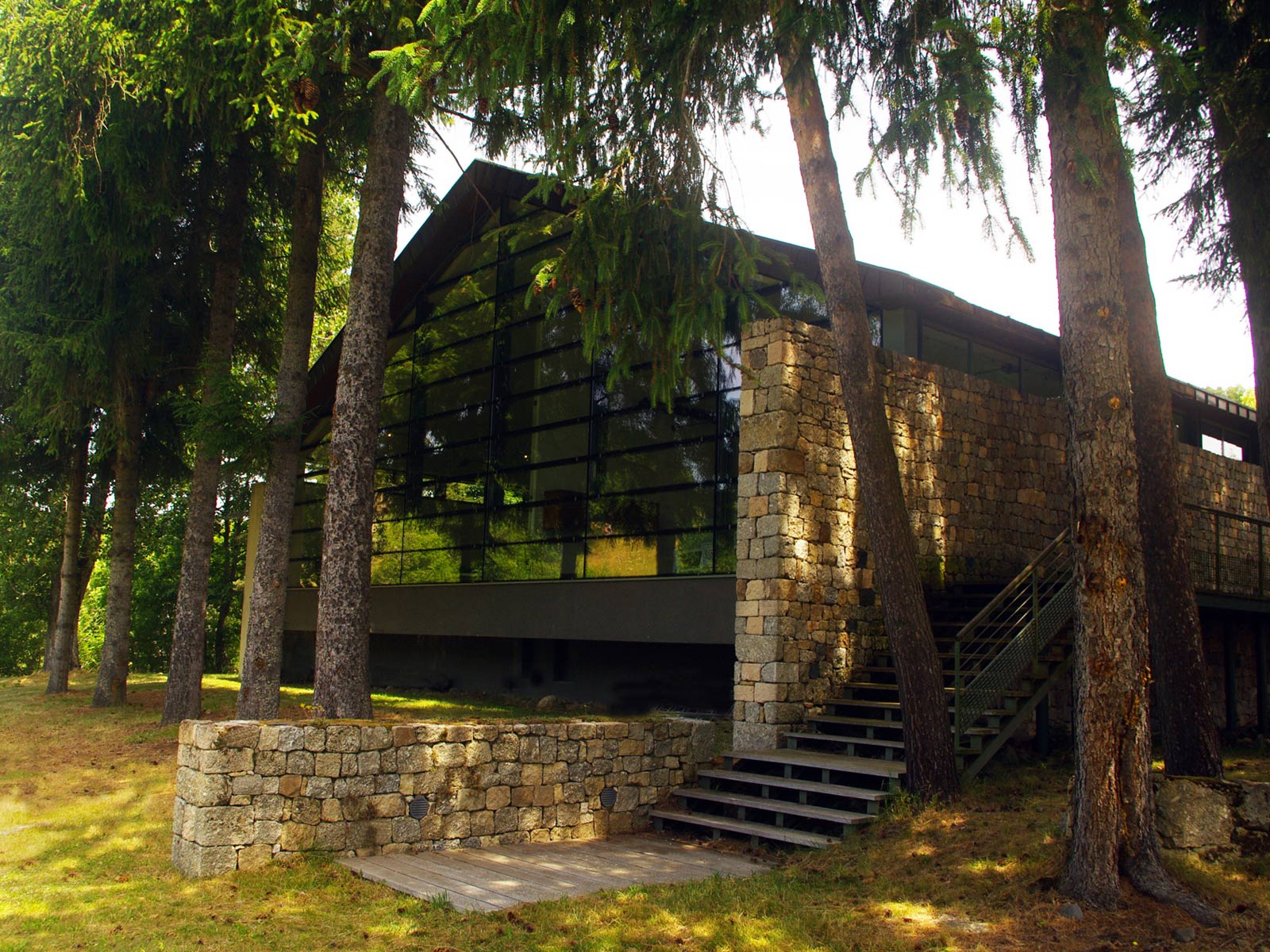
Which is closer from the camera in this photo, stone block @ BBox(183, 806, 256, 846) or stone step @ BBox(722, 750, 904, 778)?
stone block @ BBox(183, 806, 256, 846)

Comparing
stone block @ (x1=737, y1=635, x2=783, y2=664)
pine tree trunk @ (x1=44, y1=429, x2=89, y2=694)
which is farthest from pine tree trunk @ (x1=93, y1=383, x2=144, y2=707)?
stone block @ (x1=737, y1=635, x2=783, y2=664)

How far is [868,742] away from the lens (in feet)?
30.8

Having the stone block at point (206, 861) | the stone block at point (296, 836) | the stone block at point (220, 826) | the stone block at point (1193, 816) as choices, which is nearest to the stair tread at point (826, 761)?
the stone block at point (1193, 816)

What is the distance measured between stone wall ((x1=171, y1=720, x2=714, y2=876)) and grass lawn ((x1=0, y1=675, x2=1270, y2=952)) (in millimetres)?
311

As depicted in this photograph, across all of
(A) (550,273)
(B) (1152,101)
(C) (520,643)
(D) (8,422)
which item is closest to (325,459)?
(D) (8,422)

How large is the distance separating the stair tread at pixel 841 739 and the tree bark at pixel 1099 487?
120 inches

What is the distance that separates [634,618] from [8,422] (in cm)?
1283

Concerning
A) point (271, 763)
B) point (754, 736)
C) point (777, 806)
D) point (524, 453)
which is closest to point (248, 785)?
point (271, 763)

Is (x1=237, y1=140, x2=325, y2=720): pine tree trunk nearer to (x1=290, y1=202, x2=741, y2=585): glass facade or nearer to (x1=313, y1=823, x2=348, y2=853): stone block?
(x1=290, y1=202, x2=741, y2=585): glass facade

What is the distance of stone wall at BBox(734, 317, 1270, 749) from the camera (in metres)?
10.2

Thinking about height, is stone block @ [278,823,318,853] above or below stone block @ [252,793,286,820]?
below

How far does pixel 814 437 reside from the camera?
424 inches

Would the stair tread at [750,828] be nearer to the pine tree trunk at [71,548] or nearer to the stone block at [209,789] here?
the stone block at [209,789]

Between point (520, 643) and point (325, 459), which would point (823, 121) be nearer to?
point (520, 643)
